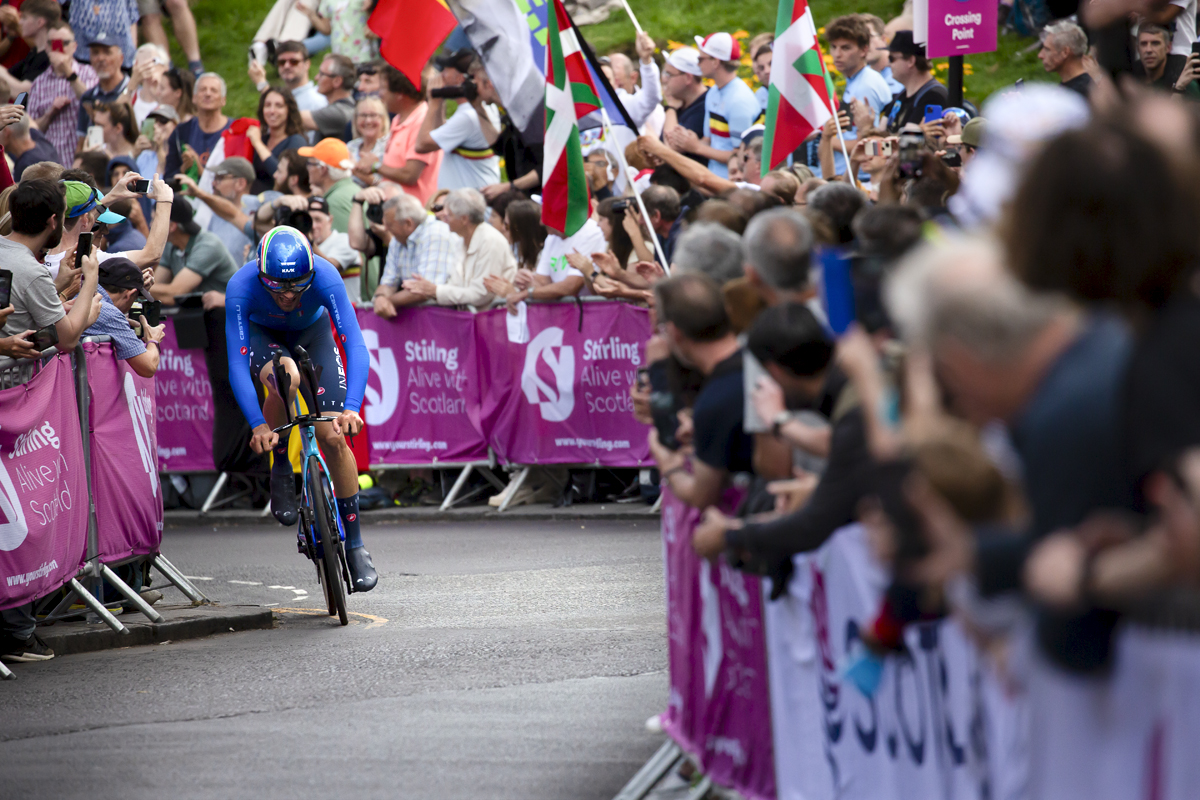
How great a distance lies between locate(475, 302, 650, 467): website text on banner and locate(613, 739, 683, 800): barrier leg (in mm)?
7896

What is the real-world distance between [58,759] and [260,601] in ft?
13.4

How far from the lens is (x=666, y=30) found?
2473 cm

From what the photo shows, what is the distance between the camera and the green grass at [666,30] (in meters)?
22.0

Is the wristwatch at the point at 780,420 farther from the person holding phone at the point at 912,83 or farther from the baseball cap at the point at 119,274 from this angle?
the baseball cap at the point at 119,274

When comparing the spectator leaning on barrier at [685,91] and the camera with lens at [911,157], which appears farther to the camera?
the spectator leaning on barrier at [685,91]

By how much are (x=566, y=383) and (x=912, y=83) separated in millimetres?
4552

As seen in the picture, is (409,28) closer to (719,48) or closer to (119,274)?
(719,48)

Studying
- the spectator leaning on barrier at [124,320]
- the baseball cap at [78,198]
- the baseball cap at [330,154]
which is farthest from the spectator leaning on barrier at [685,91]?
the baseball cap at [78,198]

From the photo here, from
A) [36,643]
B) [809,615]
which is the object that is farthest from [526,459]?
[809,615]

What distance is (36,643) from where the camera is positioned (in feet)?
28.0

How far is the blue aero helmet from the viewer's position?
31.3ft

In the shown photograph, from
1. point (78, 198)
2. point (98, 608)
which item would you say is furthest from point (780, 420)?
point (78, 198)

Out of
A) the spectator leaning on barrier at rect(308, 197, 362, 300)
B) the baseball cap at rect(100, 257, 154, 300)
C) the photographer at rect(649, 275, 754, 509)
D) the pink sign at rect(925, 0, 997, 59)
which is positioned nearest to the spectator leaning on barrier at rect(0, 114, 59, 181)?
the spectator leaning on barrier at rect(308, 197, 362, 300)

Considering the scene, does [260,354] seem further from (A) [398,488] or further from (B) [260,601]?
(A) [398,488]
